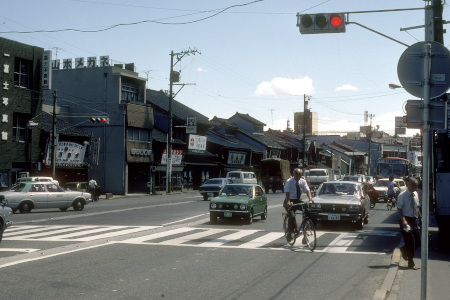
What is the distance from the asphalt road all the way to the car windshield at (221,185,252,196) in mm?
2621

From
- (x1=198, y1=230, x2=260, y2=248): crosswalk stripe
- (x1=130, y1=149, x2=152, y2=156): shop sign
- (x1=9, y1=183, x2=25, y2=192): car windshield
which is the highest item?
(x1=130, y1=149, x2=152, y2=156): shop sign

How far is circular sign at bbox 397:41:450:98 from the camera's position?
6094 millimetres

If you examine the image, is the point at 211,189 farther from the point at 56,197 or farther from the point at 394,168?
the point at 394,168

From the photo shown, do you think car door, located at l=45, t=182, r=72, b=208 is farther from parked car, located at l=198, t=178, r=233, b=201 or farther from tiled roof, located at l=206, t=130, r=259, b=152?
tiled roof, located at l=206, t=130, r=259, b=152

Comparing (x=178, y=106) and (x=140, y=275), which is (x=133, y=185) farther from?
(x=140, y=275)

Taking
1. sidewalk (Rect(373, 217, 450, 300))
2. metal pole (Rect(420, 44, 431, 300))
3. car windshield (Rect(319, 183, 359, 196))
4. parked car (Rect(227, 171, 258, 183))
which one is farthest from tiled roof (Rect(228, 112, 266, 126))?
metal pole (Rect(420, 44, 431, 300))

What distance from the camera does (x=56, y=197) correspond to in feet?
89.6

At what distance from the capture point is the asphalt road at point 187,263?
27.9ft

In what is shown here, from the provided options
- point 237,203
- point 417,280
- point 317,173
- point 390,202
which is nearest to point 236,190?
point 237,203

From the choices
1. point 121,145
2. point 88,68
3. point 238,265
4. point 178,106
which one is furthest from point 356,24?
point 178,106

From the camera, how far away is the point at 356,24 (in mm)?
12938

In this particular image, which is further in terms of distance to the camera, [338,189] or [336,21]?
[338,189]

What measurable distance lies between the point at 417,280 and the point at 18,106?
3569cm

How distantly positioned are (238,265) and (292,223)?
3.34 metres
